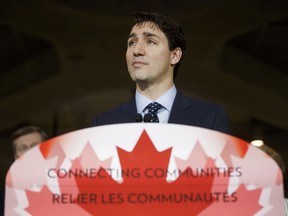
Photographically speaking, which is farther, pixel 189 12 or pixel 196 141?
pixel 189 12

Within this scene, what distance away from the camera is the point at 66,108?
42.5 feet

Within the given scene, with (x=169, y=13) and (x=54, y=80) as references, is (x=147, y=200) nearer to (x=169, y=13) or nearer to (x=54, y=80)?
(x=169, y=13)

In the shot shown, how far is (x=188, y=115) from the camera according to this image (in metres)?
1.66

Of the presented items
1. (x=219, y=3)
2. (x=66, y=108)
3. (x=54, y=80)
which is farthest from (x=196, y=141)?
(x=66, y=108)

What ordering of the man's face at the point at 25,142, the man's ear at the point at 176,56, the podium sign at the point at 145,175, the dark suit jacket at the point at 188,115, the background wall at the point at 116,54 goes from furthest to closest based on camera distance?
the background wall at the point at 116,54 < the man's face at the point at 25,142 < the man's ear at the point at 176,56 < the dark suit jacket at the point at 188,115 < the podium sign at the point at 145,175

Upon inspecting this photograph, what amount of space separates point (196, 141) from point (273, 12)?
7.48 metres

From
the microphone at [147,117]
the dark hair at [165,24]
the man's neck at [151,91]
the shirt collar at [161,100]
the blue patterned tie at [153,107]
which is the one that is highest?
the dark hair at [165,24]

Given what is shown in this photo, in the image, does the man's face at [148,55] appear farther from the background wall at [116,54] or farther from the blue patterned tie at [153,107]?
the background wall at [116,54]

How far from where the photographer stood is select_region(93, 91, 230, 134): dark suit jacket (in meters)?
1.62

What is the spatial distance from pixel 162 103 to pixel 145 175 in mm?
539

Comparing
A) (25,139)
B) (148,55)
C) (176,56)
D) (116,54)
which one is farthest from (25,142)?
(116,54)

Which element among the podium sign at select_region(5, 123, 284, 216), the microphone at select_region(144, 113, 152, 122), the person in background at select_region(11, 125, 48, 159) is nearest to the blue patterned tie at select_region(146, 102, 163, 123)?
the microphone at select_region(144, 113, 152, 122)

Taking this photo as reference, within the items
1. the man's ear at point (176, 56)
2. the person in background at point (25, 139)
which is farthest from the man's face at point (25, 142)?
the man's ear at point (176, 56)

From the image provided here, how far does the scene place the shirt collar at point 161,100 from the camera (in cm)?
170
